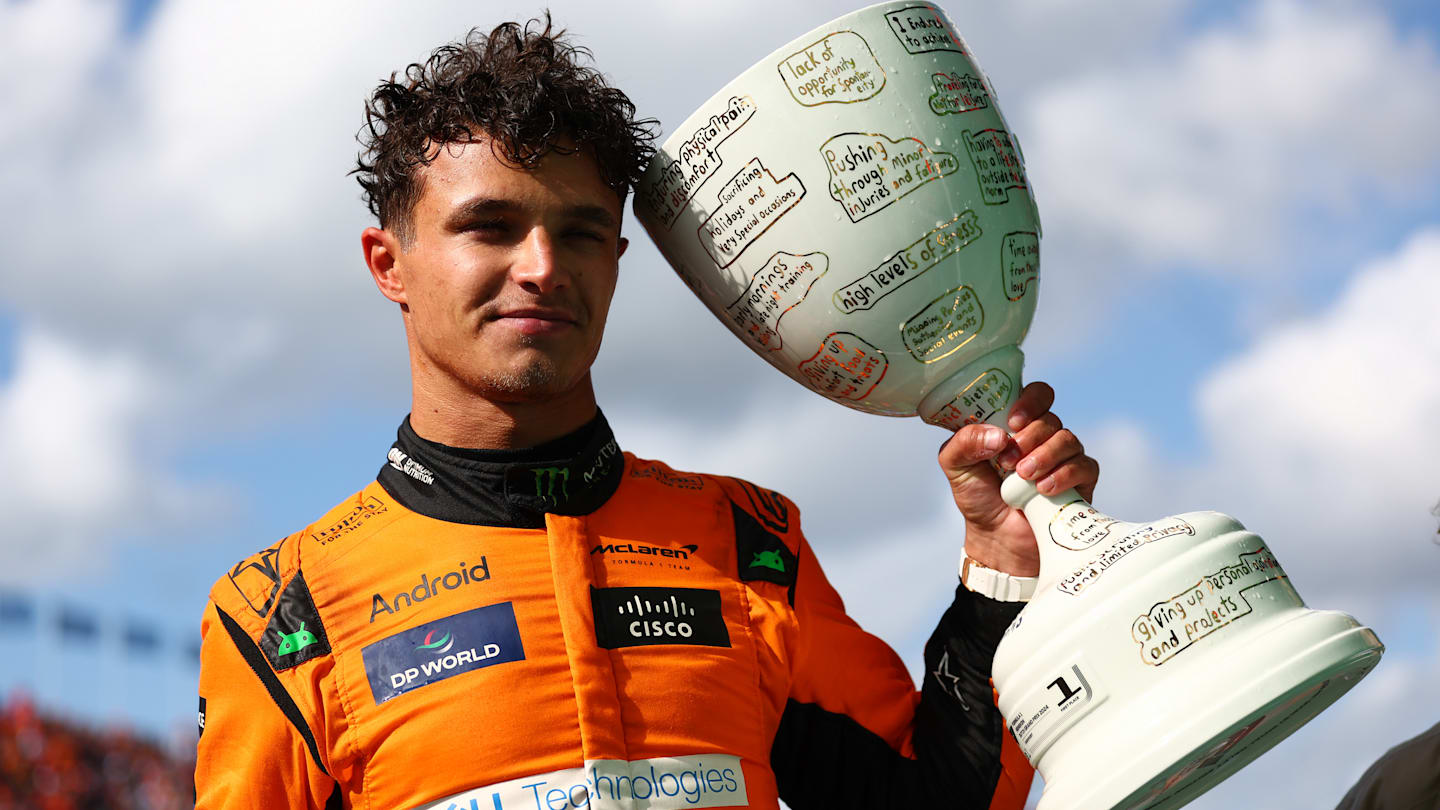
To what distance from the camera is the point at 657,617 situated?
2596 mm

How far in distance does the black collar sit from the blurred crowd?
33.4 metres

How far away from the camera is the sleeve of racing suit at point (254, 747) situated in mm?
2422

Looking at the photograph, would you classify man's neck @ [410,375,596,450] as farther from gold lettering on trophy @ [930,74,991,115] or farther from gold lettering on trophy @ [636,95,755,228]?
gold lettering on trophy @ [930,74,991,115]

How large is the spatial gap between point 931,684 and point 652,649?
1.77ft

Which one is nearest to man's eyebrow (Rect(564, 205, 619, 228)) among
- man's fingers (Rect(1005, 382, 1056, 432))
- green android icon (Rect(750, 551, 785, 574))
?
green android icon (Rect(750, 551, 785, 574))

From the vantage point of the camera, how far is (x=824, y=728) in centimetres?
274

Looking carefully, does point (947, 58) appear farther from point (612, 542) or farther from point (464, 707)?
point (464, 707)

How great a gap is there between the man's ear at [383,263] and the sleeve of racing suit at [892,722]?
0.94 meters

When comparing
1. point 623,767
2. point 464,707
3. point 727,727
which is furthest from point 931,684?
point 464,707

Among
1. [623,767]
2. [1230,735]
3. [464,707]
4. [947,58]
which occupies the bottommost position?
[1230,735]

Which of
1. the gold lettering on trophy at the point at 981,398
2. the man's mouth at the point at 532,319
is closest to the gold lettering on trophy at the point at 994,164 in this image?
the gold lettering on trophy at the point at 981,398

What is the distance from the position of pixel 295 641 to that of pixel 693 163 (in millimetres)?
1064

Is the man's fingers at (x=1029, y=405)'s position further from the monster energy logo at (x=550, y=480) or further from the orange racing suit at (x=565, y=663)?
the monster energy logo at (x=550, y=480)

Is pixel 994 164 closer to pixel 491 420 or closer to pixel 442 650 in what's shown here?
pixel 491 420
